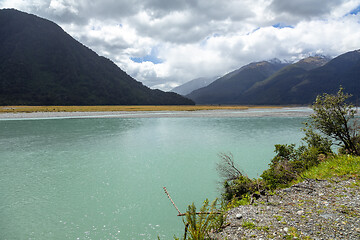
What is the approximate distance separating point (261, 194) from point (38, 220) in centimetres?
1169

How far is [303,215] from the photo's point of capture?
25.0ft

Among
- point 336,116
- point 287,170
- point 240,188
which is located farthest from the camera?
point 336,116

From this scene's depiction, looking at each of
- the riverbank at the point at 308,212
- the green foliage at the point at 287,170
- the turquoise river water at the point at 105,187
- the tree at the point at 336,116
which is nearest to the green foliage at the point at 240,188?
the green foliage at the point at 287,170

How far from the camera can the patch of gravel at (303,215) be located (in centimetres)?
658

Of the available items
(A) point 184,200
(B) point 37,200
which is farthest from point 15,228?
(A) point 184,200

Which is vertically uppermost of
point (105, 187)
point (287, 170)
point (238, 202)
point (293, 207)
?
point (287, 170)

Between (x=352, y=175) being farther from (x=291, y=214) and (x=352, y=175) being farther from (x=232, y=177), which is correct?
(x=232, y=177)

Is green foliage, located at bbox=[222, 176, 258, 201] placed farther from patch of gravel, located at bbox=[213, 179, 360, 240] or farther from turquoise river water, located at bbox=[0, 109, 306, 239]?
turquoise river water, located at bbox=[0, 109, 306, 239]

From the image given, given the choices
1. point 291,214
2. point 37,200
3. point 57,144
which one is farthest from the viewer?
point 57,144

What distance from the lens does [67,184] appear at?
55.1ft

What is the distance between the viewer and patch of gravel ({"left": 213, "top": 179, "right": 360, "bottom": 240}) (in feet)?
21.6

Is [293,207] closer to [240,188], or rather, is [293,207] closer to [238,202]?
[238,202]

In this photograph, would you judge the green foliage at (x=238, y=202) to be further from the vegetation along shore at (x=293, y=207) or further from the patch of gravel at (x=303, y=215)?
the patch of gravel at (x=303, y=215)

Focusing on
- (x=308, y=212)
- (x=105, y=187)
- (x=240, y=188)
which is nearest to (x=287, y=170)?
(x=240, y=188)
